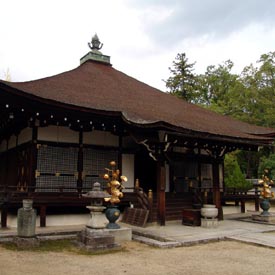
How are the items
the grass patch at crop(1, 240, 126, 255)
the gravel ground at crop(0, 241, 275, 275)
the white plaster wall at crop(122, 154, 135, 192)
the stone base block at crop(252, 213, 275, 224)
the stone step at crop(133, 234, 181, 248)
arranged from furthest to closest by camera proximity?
the white plaster wall at crop(122, 154, 135, 192), the stone base block at crop(252, 213, 275, 224), the stone step at crop(133, 234, 181, 248), the grass patch at crop(1, 240, 126, 255), the gravel ground at crop(0, 241, 275, 275)

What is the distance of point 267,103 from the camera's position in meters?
24.3

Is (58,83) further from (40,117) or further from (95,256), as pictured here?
(95,256)

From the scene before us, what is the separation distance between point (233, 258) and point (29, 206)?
188 inches

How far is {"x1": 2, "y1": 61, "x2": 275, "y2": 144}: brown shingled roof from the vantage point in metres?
11.3

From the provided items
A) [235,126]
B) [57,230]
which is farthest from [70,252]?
[235,126]

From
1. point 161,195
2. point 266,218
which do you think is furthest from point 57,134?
point 266,218

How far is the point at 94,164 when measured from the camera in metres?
12.0

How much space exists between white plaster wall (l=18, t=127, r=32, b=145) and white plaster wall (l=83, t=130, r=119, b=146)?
6.07 ft

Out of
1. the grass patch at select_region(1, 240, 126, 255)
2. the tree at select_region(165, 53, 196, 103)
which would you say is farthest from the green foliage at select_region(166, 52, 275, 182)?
the grass patch at select_region(1, 240, 126, 255)

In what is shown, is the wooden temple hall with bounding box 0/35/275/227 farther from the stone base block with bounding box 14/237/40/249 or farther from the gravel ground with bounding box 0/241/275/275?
the gravel ground with bounding box 0/241/275/275

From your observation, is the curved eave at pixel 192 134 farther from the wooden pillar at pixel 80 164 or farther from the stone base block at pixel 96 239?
the stone base block at pixel 96 239

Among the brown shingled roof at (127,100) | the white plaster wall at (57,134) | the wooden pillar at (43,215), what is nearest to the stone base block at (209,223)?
the brown shingled roof at (127,100)

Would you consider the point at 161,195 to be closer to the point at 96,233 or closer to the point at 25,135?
the point at 96,233

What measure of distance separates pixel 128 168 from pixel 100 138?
163 centimetres
